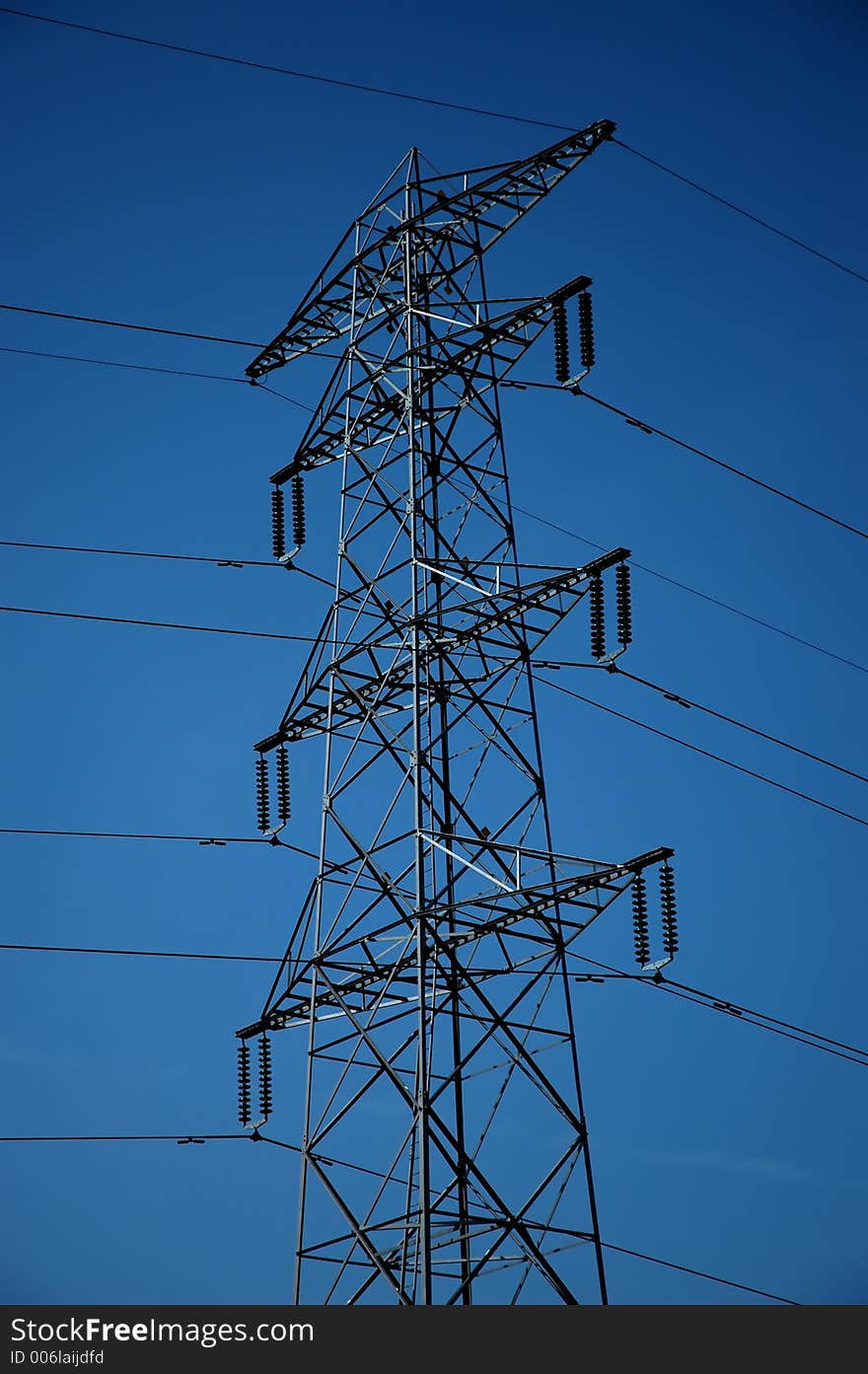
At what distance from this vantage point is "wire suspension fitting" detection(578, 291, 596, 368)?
30219 mm

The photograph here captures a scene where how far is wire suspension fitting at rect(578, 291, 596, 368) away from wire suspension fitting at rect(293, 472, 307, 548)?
639cm

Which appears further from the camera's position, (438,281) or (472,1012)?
(438,281)

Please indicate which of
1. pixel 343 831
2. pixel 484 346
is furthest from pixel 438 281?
pixel 343 831

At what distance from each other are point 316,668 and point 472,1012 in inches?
249

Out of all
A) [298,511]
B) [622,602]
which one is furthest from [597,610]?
[298,511]

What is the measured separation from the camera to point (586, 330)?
30.4 meters

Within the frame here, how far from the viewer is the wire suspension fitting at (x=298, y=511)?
34.5 meters

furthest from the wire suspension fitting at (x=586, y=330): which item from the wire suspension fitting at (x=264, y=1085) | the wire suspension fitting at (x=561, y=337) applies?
the wire suspension fitting at (x=264, y=1085)

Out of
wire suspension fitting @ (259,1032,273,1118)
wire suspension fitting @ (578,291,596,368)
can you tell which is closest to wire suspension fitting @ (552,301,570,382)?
wire suspension fitting @ (578,291,596,368)

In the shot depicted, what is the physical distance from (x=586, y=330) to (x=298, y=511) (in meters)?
6.77

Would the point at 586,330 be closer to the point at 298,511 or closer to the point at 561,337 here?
the point at 561,337
